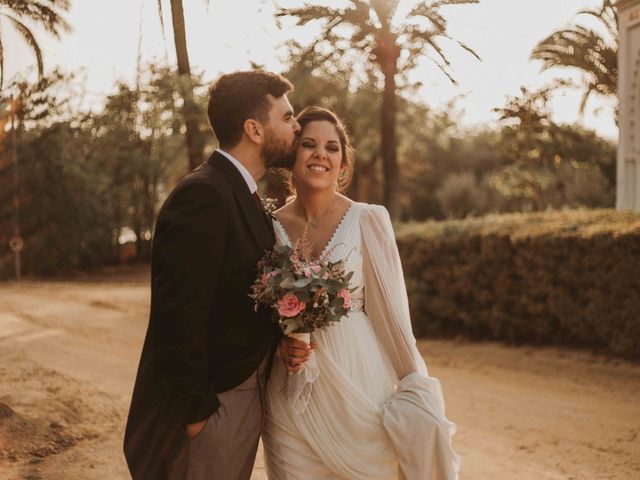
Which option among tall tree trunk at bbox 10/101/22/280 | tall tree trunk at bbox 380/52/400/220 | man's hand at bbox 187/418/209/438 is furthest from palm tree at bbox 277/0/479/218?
tall tree trunk at bbox 10/101/22/280

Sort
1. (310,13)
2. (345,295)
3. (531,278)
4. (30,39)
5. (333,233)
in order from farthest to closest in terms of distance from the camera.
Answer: (30,39) < (531,278) < (310,13) < (333,233) < (345,295)

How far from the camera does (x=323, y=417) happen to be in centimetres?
366

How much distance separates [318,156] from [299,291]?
→ 1107 mm

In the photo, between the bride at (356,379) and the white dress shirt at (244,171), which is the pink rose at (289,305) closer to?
the bride at (356,379)

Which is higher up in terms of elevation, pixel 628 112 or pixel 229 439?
pixel 628 112

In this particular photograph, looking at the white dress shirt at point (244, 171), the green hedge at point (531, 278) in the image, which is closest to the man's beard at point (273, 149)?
the white dress shirt at point (244, 171)

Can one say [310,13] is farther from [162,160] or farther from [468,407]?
[162,160]

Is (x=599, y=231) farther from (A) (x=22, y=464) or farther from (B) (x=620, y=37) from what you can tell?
(B) (x=620, y=37)

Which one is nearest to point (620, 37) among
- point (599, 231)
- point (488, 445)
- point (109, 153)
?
point (599, 231)

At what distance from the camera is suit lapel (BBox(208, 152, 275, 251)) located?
3.36 metres

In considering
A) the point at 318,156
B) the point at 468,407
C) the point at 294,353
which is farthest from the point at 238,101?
the point at 468,407

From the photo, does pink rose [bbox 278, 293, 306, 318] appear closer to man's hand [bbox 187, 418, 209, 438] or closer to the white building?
man's hand [bbox 187, 418, 209, 438]

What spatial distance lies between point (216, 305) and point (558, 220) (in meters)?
9.16

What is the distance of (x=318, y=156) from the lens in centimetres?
405
